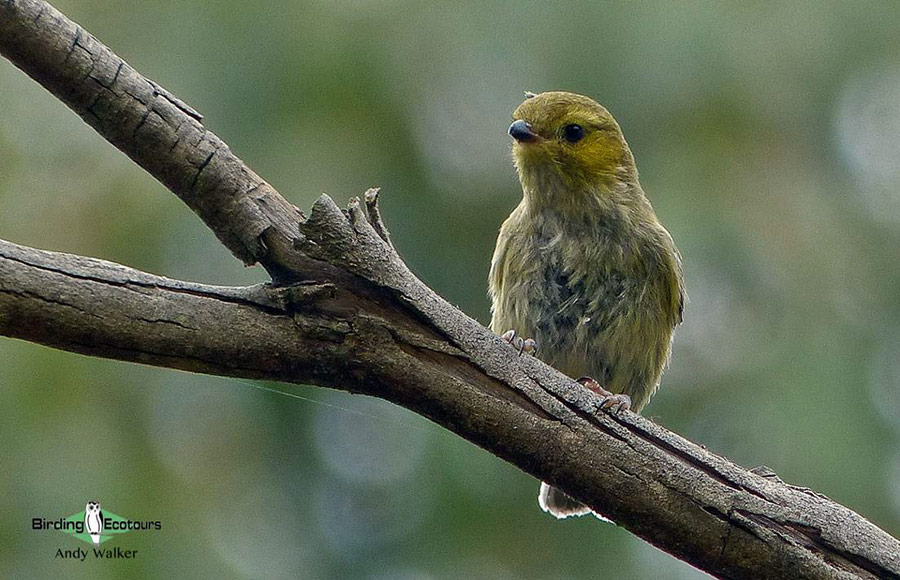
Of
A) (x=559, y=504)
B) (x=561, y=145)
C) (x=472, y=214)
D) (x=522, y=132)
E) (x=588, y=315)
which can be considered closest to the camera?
(x=588, y=315)

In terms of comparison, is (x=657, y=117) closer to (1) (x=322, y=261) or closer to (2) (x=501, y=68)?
(2) (x=501, y=68)

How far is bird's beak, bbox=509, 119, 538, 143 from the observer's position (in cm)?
432

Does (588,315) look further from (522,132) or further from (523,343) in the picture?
(522,132)

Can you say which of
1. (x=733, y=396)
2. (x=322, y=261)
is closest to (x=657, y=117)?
(x=733, y=396)

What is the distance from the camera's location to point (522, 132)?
4320 millimetres

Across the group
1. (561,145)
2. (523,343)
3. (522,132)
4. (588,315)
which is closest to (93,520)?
(523,343)

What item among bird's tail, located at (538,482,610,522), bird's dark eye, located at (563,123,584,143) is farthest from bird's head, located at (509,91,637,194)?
bird's tail, located at (538,482,610,522)

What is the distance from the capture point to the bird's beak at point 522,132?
170 inches

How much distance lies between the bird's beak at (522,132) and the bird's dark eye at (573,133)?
0.49ft

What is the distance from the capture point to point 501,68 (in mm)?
5570

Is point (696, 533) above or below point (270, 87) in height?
below

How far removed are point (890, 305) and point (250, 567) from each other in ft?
11.2

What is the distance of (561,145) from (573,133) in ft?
0.23

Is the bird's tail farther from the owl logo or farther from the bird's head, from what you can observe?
the owl logo
